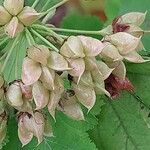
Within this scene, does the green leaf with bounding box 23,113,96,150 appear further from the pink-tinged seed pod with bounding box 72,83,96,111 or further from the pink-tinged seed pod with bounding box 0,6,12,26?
the pink-tinged seed pod with bounding box 0,6,12,26

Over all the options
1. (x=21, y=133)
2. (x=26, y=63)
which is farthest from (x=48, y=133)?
(x=26, y=63)

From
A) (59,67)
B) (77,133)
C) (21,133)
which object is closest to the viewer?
(59,67)

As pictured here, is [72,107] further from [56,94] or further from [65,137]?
[65,137]

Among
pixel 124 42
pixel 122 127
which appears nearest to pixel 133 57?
pixel 124 42

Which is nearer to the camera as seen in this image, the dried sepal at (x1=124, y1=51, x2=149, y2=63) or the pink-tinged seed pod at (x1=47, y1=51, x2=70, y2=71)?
the pink-tinged seed pod at (x1=47, y1=51, x2=70, y2=71)

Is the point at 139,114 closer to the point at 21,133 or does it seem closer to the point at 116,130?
the point at 116,130

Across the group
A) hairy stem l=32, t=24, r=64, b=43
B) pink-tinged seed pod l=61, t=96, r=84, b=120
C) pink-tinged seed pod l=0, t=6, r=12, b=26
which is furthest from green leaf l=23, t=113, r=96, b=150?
pink-tinged seed pod l=0, t=6, r=12, b=26

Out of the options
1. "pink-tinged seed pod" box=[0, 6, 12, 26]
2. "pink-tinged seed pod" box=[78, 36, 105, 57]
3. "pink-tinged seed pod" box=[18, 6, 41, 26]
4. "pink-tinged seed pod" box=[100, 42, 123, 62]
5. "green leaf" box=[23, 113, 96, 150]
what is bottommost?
"green leaf" box=[23, 113, 96, 150]
